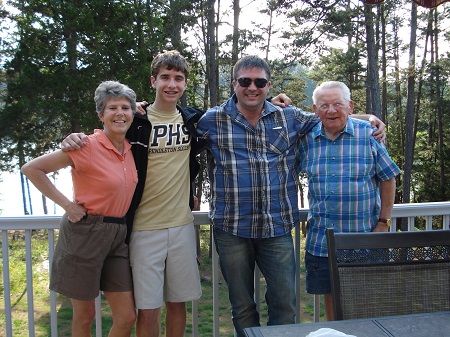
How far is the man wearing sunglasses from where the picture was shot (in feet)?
7.71

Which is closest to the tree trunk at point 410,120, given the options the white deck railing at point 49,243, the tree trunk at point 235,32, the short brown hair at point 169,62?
the tree trunk at point 235,32

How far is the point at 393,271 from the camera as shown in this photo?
1807 millimetres

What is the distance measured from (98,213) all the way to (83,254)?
199mm

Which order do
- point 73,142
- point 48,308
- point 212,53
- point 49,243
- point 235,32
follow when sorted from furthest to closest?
point 235,32
point 212,53
point 48,308
point 49,243
point 73,142

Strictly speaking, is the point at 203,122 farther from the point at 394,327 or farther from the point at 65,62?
the point at 65,62

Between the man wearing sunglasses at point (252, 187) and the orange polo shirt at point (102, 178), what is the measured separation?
0.47 meters

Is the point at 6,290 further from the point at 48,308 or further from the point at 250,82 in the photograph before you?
the point at 48,308

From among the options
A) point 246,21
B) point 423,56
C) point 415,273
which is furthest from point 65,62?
point 423,56

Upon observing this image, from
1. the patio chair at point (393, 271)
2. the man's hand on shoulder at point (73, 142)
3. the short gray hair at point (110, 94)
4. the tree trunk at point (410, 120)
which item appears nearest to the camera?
the patio chair at point (393, 271)

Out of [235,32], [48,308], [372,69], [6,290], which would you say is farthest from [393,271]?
[235,32]

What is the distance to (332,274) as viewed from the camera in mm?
1764

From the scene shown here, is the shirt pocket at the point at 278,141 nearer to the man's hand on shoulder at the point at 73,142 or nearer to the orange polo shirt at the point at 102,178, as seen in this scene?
the orange polo shirt at the point at 102,178

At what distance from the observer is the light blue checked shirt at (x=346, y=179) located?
90.4 inches

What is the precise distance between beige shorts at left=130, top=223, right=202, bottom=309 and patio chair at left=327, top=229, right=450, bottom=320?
0.86 metres
